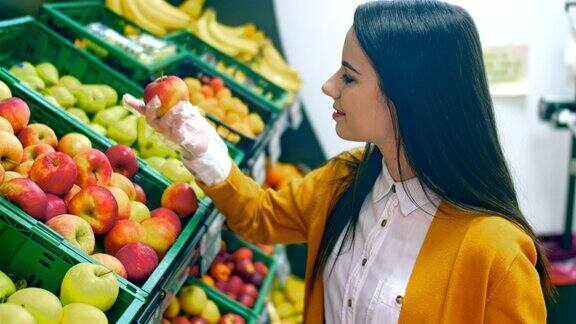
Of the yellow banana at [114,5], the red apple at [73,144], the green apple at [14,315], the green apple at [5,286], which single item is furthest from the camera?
the yellow banana at [114,5]

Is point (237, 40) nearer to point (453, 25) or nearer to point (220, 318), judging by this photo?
point (220, 318)

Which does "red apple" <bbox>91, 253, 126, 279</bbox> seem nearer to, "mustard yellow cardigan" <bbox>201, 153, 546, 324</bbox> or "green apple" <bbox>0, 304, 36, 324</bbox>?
"green apple" <bbox>0, 304, 36, 324</bbox>

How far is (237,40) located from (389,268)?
2099 mm

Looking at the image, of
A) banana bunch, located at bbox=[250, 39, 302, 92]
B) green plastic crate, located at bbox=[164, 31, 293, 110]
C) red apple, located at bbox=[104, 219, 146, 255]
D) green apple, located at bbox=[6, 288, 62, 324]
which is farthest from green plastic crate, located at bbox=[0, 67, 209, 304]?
banana bunch, located at bbox=[250, 39, 302, 92]

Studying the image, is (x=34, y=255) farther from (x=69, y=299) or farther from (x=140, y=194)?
(x=140, y=194)

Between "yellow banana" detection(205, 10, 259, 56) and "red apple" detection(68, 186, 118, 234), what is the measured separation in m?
1.94

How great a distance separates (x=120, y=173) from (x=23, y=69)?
524 mm

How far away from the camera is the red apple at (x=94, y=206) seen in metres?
1.68

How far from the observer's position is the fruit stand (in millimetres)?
1515

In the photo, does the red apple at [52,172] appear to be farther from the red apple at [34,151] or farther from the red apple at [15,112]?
the red apple at [15,112]

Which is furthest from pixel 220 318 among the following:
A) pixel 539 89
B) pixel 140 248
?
pixel 539 89

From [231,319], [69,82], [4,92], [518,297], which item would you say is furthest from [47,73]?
[518,297]

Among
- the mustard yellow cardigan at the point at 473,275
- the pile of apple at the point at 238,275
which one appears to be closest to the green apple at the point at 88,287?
the mustard yellow cardigan at the point at 473,275

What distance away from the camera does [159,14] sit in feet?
10.9
